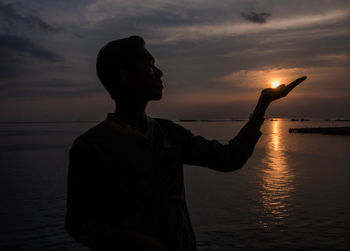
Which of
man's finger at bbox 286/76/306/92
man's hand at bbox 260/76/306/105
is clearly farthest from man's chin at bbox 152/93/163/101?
man's finger at bbox 286/76/306/92

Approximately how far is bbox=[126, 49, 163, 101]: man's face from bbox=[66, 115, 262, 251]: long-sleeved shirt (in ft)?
0.70

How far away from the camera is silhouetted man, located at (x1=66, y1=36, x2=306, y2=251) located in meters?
1.71

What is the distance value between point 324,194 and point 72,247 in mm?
16971

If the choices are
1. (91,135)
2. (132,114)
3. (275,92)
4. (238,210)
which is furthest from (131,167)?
(238,210)

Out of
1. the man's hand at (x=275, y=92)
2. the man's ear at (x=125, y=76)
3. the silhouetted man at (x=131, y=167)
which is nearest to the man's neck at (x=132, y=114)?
the silhouetted man at (x=131, y=167)

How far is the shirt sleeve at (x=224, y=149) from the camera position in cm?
217

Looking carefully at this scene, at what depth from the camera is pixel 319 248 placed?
12961 millimetres

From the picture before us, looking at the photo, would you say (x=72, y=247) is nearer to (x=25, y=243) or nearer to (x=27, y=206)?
(x=25, y=243)

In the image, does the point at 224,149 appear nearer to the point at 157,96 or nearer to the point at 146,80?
the point at 157,96

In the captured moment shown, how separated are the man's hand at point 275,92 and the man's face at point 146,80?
2.34 ft

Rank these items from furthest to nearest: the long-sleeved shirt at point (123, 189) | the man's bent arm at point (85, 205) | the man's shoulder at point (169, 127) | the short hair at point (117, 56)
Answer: the man's shoulder at point (169, 127) < the short hair at point (117, 56) < the long-sleeved shirt at point (123, 189) < the man's bent arm at point (85, 205)

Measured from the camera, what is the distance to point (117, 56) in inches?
76.1

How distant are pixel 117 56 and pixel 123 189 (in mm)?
770

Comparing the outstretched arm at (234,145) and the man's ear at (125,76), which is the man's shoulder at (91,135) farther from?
the outstretched arm at (234,145)
